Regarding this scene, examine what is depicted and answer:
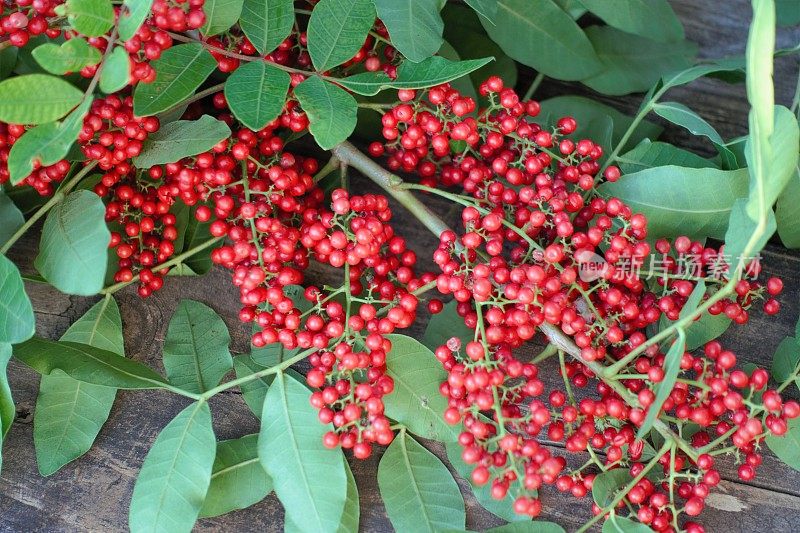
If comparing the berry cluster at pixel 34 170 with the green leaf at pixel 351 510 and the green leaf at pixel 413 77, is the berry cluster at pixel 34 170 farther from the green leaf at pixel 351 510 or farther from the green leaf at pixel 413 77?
the green leaf at pixel 351 510

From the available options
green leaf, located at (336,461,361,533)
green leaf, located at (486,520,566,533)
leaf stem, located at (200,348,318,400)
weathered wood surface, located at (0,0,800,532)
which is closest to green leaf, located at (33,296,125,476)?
weathered wood surface, located at (0,0,800,532)

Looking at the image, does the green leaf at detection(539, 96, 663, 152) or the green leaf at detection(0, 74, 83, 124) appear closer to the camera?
the green leaf at detection(0, 74, 83, 124)

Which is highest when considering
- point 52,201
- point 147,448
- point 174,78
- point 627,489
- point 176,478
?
point 174,78

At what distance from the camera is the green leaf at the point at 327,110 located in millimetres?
1016

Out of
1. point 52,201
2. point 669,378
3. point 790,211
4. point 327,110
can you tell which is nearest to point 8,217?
point 52,201

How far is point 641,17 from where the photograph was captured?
1.36 m

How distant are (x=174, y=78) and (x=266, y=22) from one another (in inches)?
6.1

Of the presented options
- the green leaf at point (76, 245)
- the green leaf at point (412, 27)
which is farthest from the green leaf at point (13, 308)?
the green leaf at point (412, 27)

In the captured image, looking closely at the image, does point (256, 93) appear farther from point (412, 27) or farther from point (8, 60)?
point (8, 60)

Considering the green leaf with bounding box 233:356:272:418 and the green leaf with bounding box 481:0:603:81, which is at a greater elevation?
the green leaf with bounding box 481:0:603:81

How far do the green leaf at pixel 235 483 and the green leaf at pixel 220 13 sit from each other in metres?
0.63

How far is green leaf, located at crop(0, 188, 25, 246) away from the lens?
3.83ft

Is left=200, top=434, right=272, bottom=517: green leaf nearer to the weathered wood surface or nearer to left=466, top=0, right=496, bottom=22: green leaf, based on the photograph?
the weathered wood surface

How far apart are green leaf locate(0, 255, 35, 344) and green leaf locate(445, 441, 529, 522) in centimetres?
61
